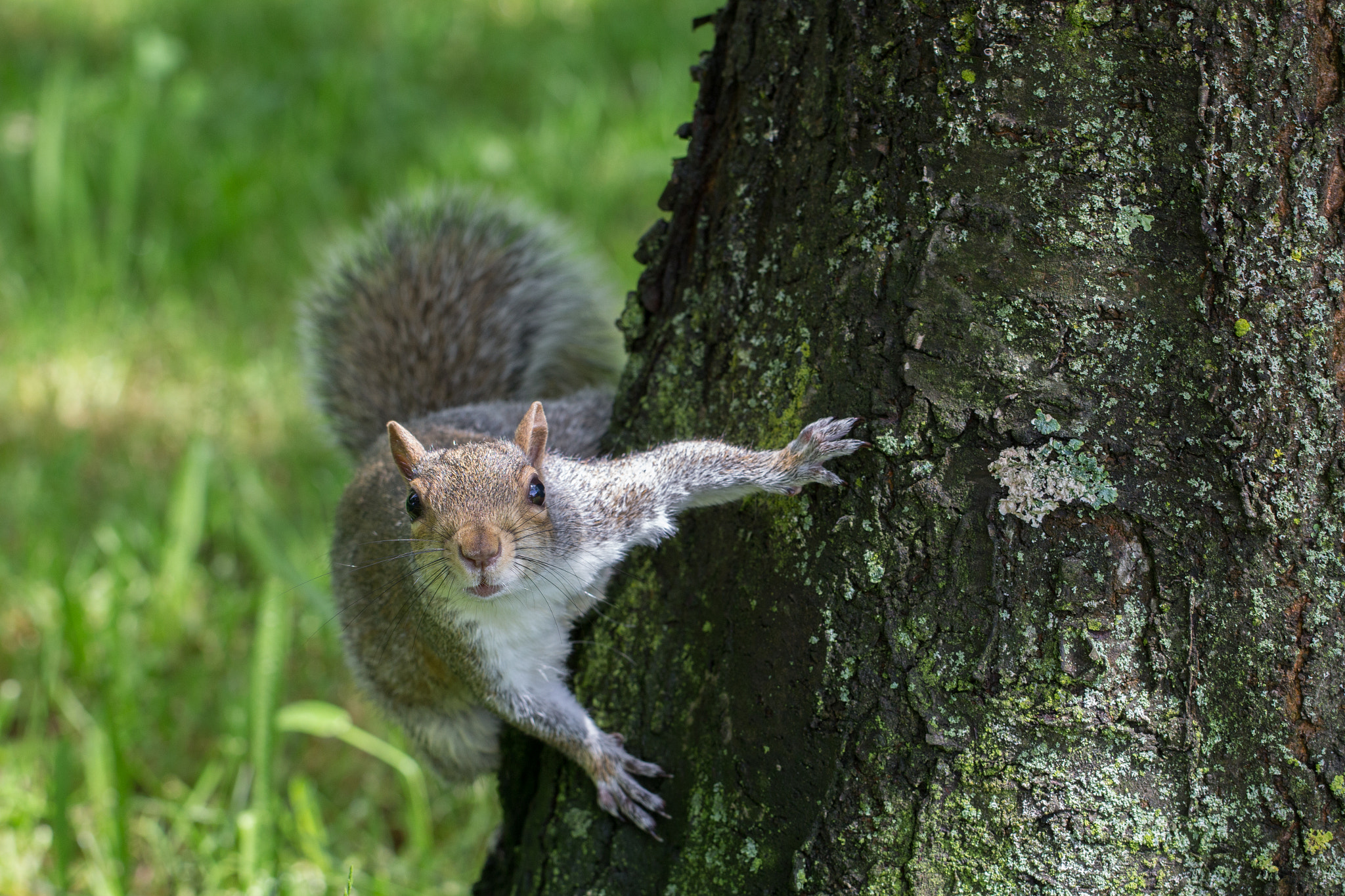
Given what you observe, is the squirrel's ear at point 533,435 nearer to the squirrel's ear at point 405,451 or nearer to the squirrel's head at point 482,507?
the squirrel's head at point 482,507

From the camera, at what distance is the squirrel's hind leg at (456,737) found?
1746 millimetres

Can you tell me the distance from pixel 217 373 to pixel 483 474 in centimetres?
201

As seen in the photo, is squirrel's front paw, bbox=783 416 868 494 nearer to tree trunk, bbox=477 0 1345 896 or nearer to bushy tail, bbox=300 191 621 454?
tree trunk, bbox=477 0 1345 896

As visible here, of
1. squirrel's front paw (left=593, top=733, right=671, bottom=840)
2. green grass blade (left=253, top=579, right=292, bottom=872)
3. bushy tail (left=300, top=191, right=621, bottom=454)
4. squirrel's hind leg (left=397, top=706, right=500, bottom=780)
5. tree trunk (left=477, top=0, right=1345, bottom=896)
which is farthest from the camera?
bushy tail (left=300, top=191, right=621, bottom=454)

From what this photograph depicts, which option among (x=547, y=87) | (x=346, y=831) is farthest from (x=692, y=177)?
(x=547, y=87)

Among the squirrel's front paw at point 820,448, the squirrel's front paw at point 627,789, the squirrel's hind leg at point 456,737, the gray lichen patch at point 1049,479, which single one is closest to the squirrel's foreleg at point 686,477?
the squirrel's front paw at point 820,448

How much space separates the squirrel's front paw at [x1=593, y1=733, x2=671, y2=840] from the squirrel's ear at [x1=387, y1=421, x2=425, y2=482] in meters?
0.43

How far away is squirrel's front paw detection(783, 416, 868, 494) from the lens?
1210 mm

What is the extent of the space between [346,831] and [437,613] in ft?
2.58

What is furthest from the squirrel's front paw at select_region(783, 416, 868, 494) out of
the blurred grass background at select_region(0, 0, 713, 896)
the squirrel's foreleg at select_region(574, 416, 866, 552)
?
the blurred grass background at select_region(0, 0, 713, 896)

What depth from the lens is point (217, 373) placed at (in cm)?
306

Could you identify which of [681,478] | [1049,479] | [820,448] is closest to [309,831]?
[681,478]

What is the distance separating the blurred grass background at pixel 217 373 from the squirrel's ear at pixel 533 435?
677mm

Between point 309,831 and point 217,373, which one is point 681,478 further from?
point 217,373
